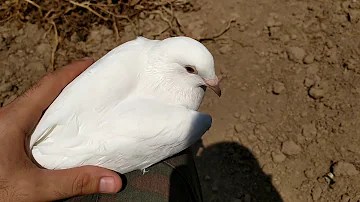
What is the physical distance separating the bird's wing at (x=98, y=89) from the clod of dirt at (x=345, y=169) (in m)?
1.29

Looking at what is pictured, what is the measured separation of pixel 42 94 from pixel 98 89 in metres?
0.33

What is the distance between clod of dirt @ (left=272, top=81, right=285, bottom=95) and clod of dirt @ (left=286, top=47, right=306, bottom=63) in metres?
0.20

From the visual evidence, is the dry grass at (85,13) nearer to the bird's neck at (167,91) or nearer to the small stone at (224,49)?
the small stone at (224,49)

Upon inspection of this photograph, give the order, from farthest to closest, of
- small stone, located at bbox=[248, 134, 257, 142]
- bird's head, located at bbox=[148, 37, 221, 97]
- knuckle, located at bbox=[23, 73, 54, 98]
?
small stone, located at bbox=[248, 134, 257, 142] < knuckle, located at bbox=[23, 73, 54, 98] < bird's head, located at bbox=[148, 37, 221, 97]

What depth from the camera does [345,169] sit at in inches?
93.7

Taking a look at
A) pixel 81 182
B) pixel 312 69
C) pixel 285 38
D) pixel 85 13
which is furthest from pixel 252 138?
pixel 85 13

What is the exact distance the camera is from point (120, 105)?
1791 millimetres

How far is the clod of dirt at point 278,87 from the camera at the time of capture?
2680mm

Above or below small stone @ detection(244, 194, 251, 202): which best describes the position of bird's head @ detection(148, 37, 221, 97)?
above

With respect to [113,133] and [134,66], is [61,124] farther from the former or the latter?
[134,66]

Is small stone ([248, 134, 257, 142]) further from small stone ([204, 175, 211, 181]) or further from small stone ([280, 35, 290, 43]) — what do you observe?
small stone ([280, 35, 290, 43])

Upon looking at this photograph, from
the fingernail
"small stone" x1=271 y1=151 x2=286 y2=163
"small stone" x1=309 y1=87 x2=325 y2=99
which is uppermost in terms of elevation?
the fingernail

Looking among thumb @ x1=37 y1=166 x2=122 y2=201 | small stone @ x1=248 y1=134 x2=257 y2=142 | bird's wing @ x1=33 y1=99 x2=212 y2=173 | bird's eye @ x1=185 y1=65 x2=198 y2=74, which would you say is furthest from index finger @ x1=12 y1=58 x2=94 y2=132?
small stone @ x1=248 y1=134 x2=257 y2=142

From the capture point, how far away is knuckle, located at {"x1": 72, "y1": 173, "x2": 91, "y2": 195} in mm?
1659
